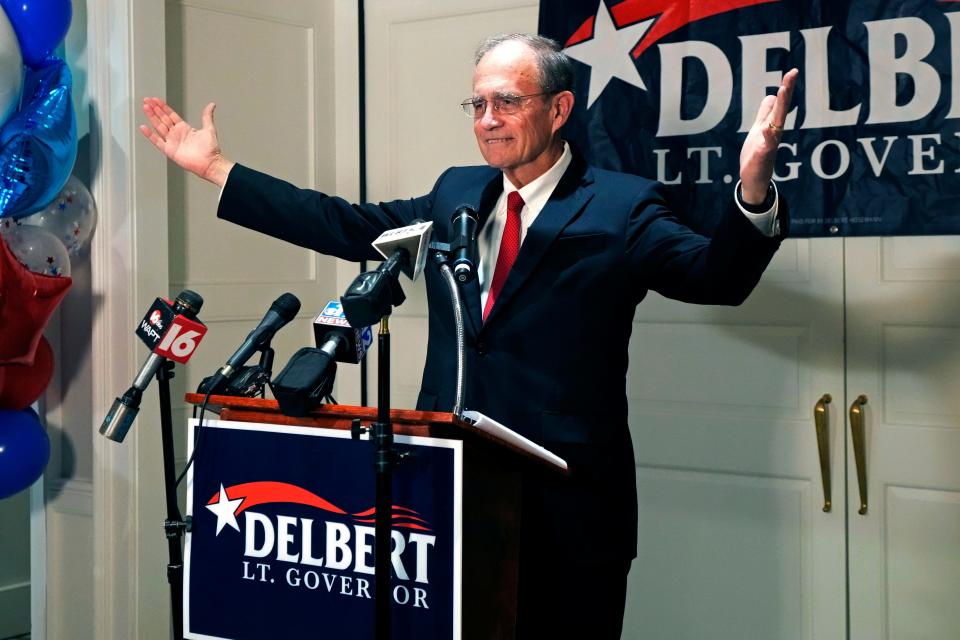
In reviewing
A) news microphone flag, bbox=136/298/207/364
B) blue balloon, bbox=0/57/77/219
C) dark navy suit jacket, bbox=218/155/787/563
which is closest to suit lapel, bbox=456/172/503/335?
dark navy suit jacket, bbox=218/155/787/563

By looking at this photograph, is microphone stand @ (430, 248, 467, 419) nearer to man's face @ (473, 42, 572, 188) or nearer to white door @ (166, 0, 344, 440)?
man's face @ (473, 42, 572, 188)

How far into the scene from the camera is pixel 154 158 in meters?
2.91

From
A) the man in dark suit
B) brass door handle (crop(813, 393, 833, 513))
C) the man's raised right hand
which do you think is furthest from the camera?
brass door handle (crop(813, 393, 833, 513))

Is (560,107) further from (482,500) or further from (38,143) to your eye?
(38,143)

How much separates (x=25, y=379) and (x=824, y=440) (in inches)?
78.8

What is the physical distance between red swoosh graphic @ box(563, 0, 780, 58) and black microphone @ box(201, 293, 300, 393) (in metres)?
1.43

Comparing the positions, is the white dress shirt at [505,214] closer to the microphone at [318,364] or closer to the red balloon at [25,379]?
the microphone at [318,364]

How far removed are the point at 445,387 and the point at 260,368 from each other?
0.39 metres

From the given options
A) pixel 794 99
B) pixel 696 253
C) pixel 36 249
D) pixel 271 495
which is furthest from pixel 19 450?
pixel 794 99

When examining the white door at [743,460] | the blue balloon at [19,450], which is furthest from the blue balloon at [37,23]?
the white door at [743,460]

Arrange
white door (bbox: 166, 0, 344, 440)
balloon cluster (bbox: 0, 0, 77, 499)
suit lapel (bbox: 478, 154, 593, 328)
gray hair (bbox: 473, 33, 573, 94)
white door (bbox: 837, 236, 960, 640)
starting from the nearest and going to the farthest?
suit lapel (bbox: 478, 154, 593, 328)
gray hair (bbox: 473, 33, 573, 94)
balloon cluster (bbox: 0, 0, 77, 499)
white door (bbox: 837, 236, 960, 640)
white door (bbox: 166, 0, 344, 440)

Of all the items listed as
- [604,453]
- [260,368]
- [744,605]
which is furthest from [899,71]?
[260,368]

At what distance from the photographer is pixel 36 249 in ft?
8.30

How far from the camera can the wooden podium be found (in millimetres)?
1548
